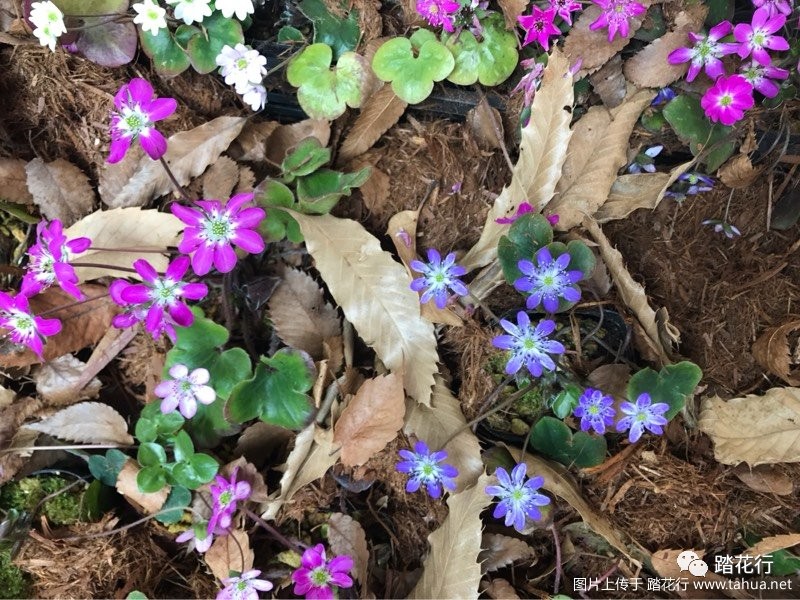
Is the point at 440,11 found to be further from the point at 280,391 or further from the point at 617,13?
the point at 280,391

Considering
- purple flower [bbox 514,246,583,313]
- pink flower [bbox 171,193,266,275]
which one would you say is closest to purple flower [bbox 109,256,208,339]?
pink flower [bbox 171,193,266,275]

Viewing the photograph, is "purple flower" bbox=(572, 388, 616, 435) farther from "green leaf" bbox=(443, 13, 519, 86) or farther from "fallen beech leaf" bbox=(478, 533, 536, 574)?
"green leaf" bbox=(443, 13, 519, 86)

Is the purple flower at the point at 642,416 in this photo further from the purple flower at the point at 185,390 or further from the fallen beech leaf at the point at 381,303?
the purple flower at the point at 185,390

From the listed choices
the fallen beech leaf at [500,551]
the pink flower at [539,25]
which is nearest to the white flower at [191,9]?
the pink flower at [539,25]

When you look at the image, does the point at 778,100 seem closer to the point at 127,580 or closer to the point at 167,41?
the point at 167,41

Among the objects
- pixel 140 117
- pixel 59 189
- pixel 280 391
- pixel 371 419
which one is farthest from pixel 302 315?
pixel 59 189

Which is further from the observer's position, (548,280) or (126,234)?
(126,234)
